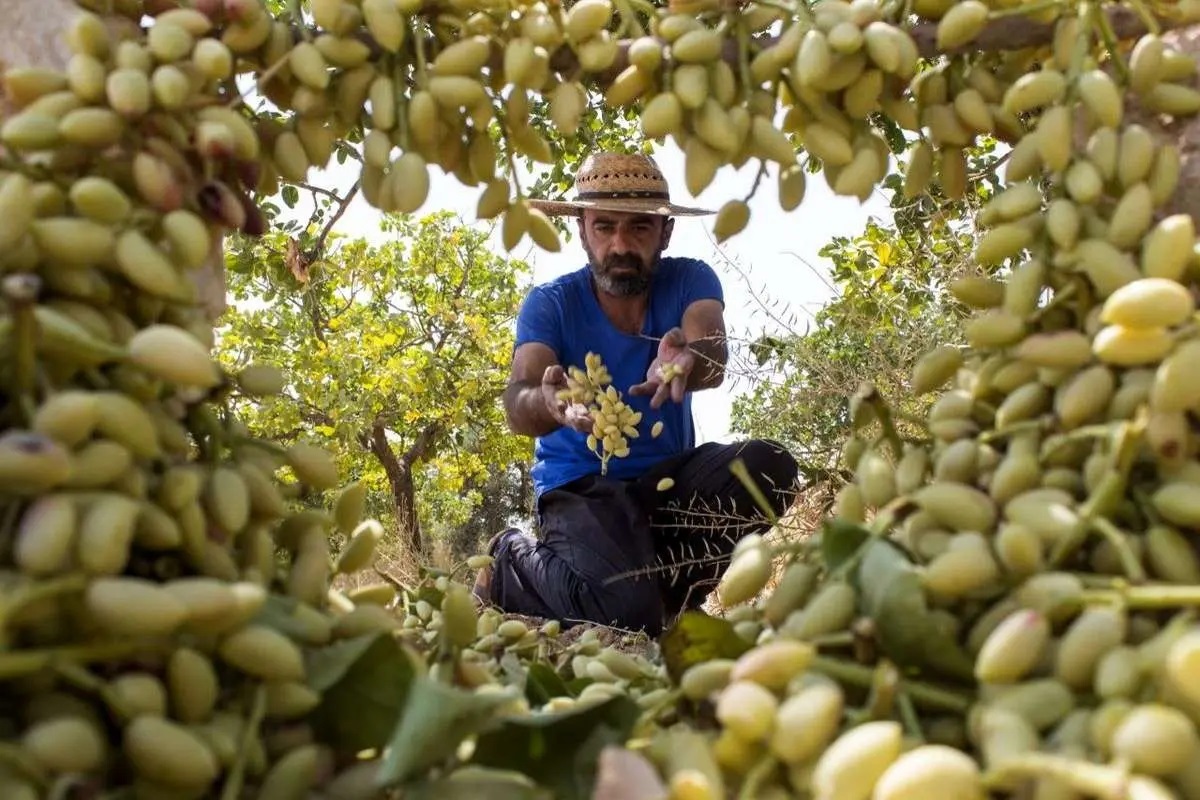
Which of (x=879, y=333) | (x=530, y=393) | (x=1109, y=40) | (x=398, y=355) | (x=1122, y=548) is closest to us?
(x=1122, y=548)

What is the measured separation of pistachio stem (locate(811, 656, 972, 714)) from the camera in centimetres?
58

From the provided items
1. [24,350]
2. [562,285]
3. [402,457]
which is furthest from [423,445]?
[24,350]

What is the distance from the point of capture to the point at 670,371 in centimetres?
267

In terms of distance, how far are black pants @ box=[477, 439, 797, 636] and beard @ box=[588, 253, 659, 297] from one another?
0.60m

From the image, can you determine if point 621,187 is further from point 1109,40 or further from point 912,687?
point 912,687

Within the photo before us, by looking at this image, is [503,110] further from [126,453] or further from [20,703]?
[20,703]

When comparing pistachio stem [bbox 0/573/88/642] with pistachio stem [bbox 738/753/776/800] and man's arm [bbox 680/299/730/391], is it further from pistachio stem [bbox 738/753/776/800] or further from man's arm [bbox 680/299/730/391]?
man's arm [bbox 680/299/730/391]

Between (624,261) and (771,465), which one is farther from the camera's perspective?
(624,261)

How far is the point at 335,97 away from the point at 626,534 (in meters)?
2.60

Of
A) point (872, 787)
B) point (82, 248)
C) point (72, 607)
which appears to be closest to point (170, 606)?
point (72, 607)

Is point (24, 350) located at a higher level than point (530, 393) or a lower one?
lower

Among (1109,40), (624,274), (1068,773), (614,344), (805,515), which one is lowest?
(1068,773)

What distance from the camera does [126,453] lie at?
580 mm

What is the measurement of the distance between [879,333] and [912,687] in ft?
8.40
